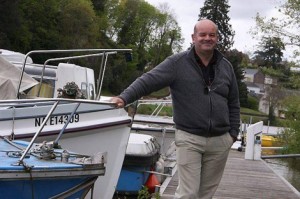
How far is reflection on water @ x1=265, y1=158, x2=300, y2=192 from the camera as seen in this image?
1708 cm

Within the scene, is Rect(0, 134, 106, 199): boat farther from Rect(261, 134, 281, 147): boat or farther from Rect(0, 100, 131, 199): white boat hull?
Rect(261, 134, 281, 147): boat

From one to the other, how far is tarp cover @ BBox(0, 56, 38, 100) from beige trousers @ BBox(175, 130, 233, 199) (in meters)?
4.48

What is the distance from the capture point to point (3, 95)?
9.16 m

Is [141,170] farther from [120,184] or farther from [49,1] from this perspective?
[49,1]

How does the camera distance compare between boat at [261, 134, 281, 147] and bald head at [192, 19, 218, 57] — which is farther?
boat at [261, 134, 281, 147]

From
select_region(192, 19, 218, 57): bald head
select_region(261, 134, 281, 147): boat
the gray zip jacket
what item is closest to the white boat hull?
the gray zip jacket

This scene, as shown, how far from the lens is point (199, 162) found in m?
5.35

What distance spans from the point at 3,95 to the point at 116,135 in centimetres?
181

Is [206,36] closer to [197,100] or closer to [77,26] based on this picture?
[197,100]

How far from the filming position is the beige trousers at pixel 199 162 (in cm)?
530

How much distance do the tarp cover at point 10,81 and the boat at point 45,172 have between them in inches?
113

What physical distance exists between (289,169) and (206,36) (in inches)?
643

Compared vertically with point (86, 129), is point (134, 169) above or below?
below


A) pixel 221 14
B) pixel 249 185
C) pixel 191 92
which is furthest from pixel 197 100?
pixel 221 14
